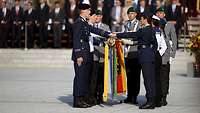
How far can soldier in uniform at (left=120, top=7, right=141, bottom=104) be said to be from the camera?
12539 millimetres

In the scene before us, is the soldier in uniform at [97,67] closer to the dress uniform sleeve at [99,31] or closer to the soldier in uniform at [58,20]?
the dress uniform sleeve at [99,31]

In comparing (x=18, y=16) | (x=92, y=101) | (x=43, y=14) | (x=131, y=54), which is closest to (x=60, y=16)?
(x=43, y=14)

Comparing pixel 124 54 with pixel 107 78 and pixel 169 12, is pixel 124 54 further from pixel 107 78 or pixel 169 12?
pixel 169 12

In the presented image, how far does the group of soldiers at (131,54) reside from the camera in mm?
12047

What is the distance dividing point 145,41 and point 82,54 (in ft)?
3.82

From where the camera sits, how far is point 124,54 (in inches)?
493

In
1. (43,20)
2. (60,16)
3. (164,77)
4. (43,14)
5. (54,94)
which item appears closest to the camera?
(164,77)

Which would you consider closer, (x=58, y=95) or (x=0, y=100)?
(x=0, y=100)

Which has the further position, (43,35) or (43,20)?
(43,35)

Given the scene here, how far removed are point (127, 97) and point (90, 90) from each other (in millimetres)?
876

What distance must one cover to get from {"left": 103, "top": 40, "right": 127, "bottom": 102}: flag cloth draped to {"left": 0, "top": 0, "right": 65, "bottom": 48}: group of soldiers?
11116mm

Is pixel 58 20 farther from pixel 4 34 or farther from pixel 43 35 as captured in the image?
pixel 4 34

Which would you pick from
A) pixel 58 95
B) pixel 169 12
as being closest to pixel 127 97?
pixel 58 95

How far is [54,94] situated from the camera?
14.3m
